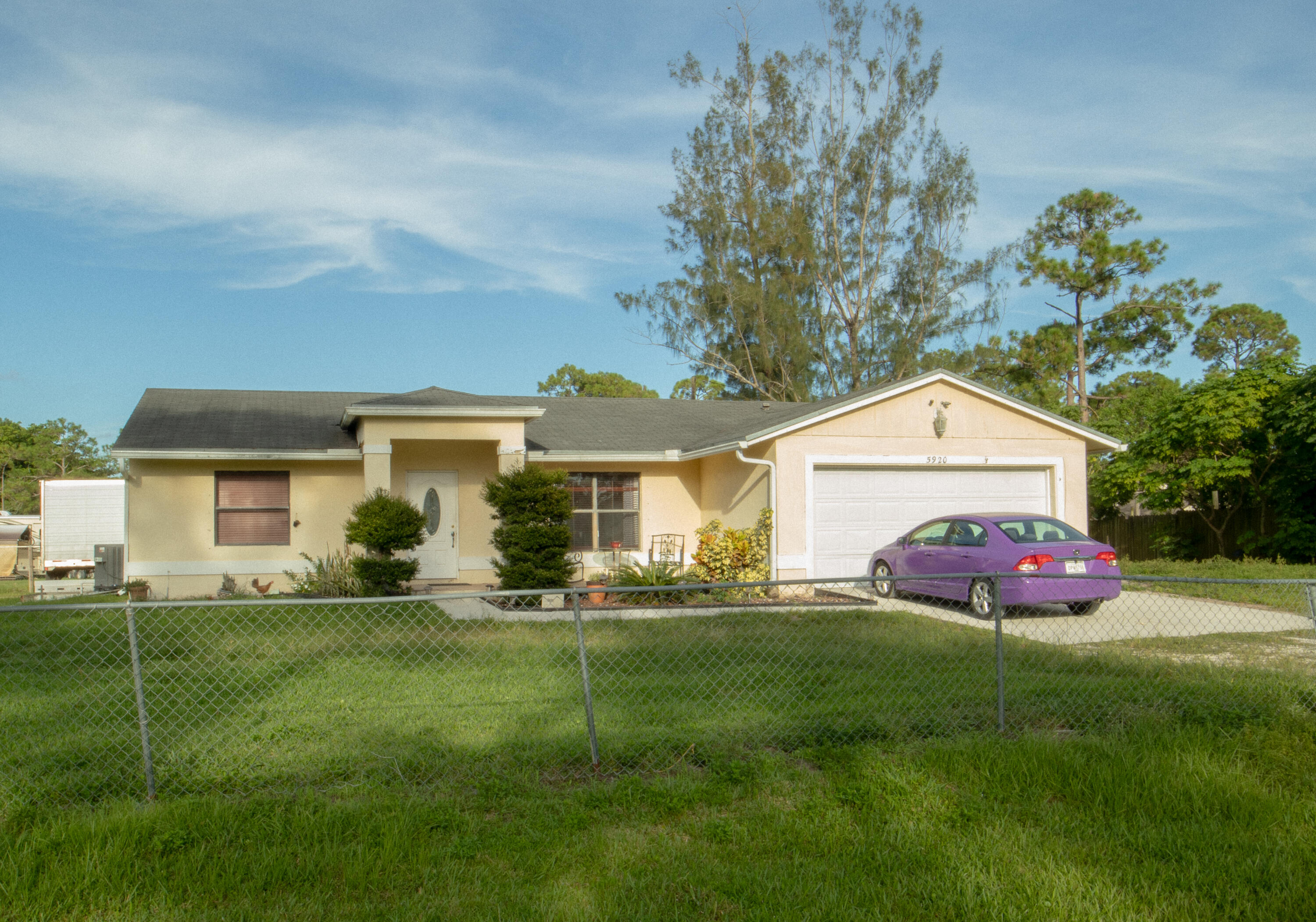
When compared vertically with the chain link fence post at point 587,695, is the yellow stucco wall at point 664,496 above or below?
above

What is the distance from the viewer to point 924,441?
14516 millimetres

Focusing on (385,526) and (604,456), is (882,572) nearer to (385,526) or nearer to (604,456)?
(604,456)

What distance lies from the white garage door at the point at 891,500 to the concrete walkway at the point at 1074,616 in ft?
5.17

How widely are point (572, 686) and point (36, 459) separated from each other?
48925 millimetres

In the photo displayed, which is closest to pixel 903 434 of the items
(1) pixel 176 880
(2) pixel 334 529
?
(2) pixel 334 529

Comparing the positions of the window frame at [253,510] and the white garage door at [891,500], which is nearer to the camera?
the white garage door at [891,500]

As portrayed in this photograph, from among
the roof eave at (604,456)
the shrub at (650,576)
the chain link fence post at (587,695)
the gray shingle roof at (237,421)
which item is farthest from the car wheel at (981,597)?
the gray shingle roof at (237,421)

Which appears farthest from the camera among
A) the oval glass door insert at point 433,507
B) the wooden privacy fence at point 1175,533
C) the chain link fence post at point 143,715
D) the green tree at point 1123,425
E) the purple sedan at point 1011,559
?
the green tree at point 1123,425

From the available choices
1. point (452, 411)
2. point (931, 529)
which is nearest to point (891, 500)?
point (931, 529)

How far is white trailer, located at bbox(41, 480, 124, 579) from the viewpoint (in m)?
21.1

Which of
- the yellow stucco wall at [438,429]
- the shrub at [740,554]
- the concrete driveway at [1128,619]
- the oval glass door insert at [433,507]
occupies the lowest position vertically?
the concrete driveway at [1128,619]

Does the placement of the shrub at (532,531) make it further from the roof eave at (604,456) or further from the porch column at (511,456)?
the roof eave at (604,456)

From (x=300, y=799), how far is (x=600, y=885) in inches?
69.6

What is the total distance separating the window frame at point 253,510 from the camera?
1498 cm
